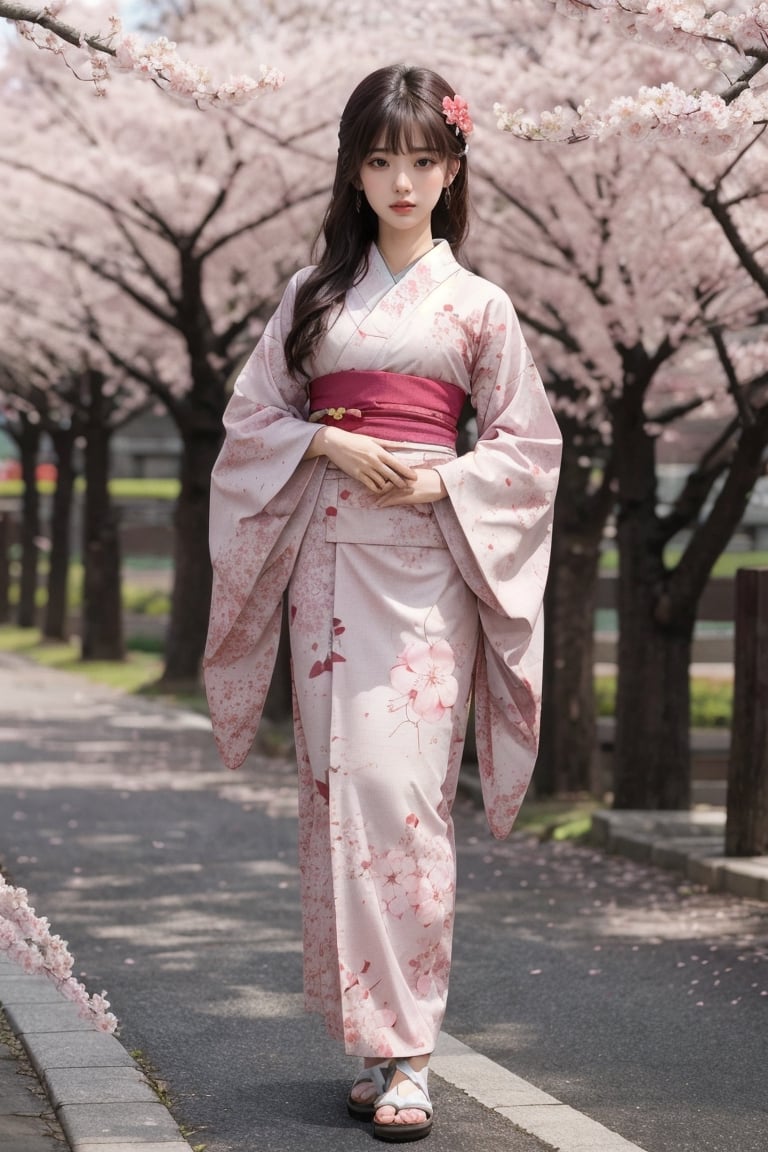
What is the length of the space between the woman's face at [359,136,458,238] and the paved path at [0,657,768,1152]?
189 centimetres

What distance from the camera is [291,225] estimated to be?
46.7 ft

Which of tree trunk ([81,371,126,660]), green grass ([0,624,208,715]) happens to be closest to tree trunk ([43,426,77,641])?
green grass ([0,624,208,715])

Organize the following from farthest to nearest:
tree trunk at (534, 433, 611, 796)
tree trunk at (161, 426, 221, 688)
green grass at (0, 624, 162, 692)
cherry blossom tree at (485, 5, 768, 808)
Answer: green grass at (0, 624, 162, 692) → tree trunk at (161, 426, 221, 688) → tree trunk at (534, 433, 611, 796) → cherry blossom tree at (485, 5, 768, 808)

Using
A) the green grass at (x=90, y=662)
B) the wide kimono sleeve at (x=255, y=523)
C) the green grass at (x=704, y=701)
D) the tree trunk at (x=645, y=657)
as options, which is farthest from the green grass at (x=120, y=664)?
the wide kimono sleeve at (x=255, y=523)

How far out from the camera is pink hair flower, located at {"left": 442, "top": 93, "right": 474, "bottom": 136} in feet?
12.4

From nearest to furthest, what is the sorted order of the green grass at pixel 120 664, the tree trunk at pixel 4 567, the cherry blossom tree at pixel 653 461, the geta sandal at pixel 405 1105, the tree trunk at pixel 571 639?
the geta sandal at pixel 405 1105 < the cherry blossom tree at pixel 653 461 < the tree trunk at pixel 571 639 < the green grass at pixel 120 664 < the tree trunk at pixel 4 567

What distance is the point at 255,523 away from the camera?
3.85 m

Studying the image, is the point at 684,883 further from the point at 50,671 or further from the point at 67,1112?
the point at 50,671

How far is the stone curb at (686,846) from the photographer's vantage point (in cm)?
682

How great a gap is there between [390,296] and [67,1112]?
178 centimetres

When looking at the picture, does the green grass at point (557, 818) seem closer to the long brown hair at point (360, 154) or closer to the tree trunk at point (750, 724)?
the tree trunk at point (750, 724)

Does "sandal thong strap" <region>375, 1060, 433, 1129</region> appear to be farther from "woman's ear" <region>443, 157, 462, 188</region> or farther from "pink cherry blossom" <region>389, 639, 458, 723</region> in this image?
"woman's ear" <region>443, 157, 462, 188</region>

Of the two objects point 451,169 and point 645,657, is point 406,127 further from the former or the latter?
point 645,657

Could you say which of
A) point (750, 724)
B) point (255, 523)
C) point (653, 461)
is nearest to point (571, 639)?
point (653, 461)
